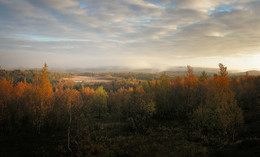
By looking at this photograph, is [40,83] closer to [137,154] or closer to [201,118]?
[137,154]

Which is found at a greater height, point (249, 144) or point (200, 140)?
point (249, 144)

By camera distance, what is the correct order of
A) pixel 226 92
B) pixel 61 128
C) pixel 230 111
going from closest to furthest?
pixel 230 111 < pixel 226 92 < pixel 61 128

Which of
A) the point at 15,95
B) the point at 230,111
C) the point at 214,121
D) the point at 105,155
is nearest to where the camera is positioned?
the point at 105,155

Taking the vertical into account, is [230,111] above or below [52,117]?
above

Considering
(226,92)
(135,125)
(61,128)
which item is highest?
(226,92)

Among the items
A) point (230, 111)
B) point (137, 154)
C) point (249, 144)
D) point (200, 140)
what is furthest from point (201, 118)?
point (137, 154)

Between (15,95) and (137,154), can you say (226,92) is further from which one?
(15,95)

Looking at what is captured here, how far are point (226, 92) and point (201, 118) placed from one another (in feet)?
26.6

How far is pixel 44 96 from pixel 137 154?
89.1 ft

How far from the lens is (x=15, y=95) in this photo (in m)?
42.7

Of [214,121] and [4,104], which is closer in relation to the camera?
[214,121]

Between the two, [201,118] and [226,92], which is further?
[201,118]

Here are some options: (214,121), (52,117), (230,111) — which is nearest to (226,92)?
(230,111)

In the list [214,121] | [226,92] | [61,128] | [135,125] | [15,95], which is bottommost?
[61,128]
